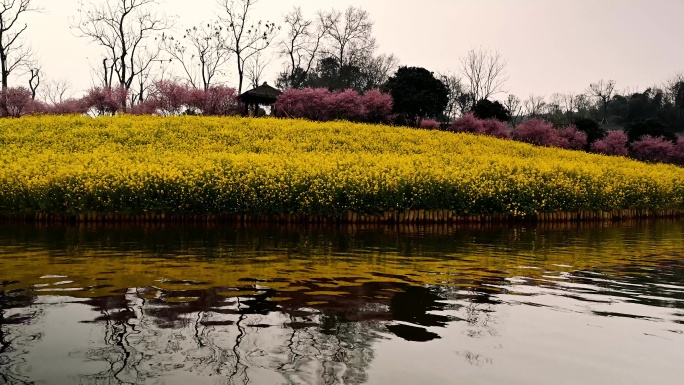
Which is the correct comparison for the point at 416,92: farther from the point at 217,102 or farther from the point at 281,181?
the point at 281,181

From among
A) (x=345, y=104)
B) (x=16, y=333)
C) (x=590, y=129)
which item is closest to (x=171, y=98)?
(x=345, y=104)

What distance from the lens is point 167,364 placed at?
4090 mm

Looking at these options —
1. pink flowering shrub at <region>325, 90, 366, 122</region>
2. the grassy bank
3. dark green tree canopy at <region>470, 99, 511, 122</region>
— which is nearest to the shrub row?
dark green tree canopy at <region>470, 99, 511, 122</region>

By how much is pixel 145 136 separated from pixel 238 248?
75.9 feet

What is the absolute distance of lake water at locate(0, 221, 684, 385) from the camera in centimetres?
406

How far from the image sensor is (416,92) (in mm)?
48375

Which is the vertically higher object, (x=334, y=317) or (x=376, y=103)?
(x=376, y=103)

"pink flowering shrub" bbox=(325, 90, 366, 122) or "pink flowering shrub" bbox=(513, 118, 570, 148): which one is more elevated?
"pink flowering shrub" bbox=(325, 90, 366, 122)

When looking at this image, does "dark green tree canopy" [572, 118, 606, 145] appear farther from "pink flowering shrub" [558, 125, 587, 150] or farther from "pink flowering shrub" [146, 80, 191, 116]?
"pink flowering shrub" [146, 80, 191, 116]

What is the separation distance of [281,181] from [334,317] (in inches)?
538

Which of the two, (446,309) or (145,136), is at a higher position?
(145,136)

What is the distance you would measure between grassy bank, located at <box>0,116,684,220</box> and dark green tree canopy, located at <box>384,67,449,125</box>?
15163 millimetres

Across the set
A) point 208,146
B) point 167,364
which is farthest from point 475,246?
point 208,146

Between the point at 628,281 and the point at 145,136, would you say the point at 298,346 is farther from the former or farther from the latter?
the point at 145,136
